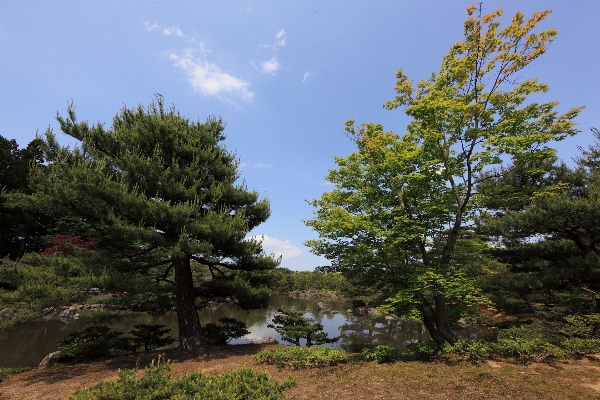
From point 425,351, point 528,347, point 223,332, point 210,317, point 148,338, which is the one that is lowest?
point 210,317

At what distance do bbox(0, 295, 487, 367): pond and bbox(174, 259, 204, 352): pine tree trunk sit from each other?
2.00 m

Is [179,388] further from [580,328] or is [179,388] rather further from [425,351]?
[580,328]

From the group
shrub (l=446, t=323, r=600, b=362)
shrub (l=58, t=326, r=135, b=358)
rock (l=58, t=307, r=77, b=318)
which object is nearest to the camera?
shrub (l=446, t=323, r=600, b=362)

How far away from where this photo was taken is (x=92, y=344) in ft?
29.9

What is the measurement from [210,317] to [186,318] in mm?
17885

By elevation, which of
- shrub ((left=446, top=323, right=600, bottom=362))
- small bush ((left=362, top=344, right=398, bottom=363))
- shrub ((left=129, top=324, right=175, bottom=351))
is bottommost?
shrub ((left=129, top=324, right=175, bottom=351))

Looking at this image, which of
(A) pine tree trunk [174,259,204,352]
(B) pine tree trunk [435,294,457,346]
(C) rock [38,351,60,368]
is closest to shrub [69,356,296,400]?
(A) pine tree trunk [174,259,204,352]

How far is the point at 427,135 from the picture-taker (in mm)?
8094

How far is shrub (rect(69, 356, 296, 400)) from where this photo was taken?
3765mm

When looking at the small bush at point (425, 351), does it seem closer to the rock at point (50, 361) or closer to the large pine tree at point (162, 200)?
the large pine tree at point (162, 200)

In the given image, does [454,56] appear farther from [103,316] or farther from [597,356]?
[103,316]

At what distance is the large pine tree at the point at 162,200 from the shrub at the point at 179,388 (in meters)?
3.54

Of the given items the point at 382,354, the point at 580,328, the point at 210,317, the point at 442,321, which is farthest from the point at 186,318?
the point at 210,317

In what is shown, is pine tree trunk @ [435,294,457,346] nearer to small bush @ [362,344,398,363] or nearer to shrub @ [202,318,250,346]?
small bush @ [362,344,398,363]
